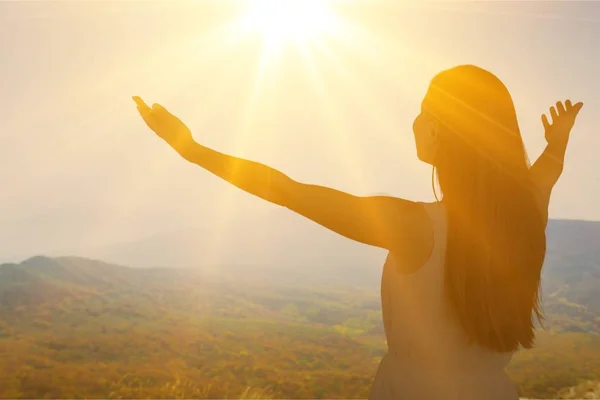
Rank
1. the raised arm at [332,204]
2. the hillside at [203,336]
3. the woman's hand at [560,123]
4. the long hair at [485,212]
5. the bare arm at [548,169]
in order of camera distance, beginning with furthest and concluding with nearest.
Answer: the hillside at [203,336] → the woman's hand at [560,123] → the bare arm at [548,169] → the long hair at [485,212] → the raised arm at [332,204]

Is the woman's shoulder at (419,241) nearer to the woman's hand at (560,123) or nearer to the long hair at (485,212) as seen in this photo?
the long hair at (485,212)

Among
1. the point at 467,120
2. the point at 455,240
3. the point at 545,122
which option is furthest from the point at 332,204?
the point at 545,122

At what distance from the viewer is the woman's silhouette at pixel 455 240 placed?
4.83 ft

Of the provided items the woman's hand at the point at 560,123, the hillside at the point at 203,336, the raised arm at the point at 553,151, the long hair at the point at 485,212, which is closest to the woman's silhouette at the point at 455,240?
the long hair at the point at 485,212

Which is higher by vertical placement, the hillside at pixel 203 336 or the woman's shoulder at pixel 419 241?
the woman's shoulder at pixel 419 241

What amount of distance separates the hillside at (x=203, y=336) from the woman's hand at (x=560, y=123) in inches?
276

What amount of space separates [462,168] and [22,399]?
104ft

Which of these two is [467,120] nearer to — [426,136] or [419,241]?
[426,136]

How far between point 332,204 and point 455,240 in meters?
0.41

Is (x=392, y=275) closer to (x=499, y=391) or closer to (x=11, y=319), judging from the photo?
(x=499, y=391)

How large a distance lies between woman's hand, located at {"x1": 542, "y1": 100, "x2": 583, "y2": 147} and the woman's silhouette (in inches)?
31.4

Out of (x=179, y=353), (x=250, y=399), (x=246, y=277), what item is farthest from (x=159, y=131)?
(x=246, y=277)

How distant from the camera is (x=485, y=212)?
154 cm

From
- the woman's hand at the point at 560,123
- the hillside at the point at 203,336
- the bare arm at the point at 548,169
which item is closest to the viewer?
the bare arm at the point at 548,169
